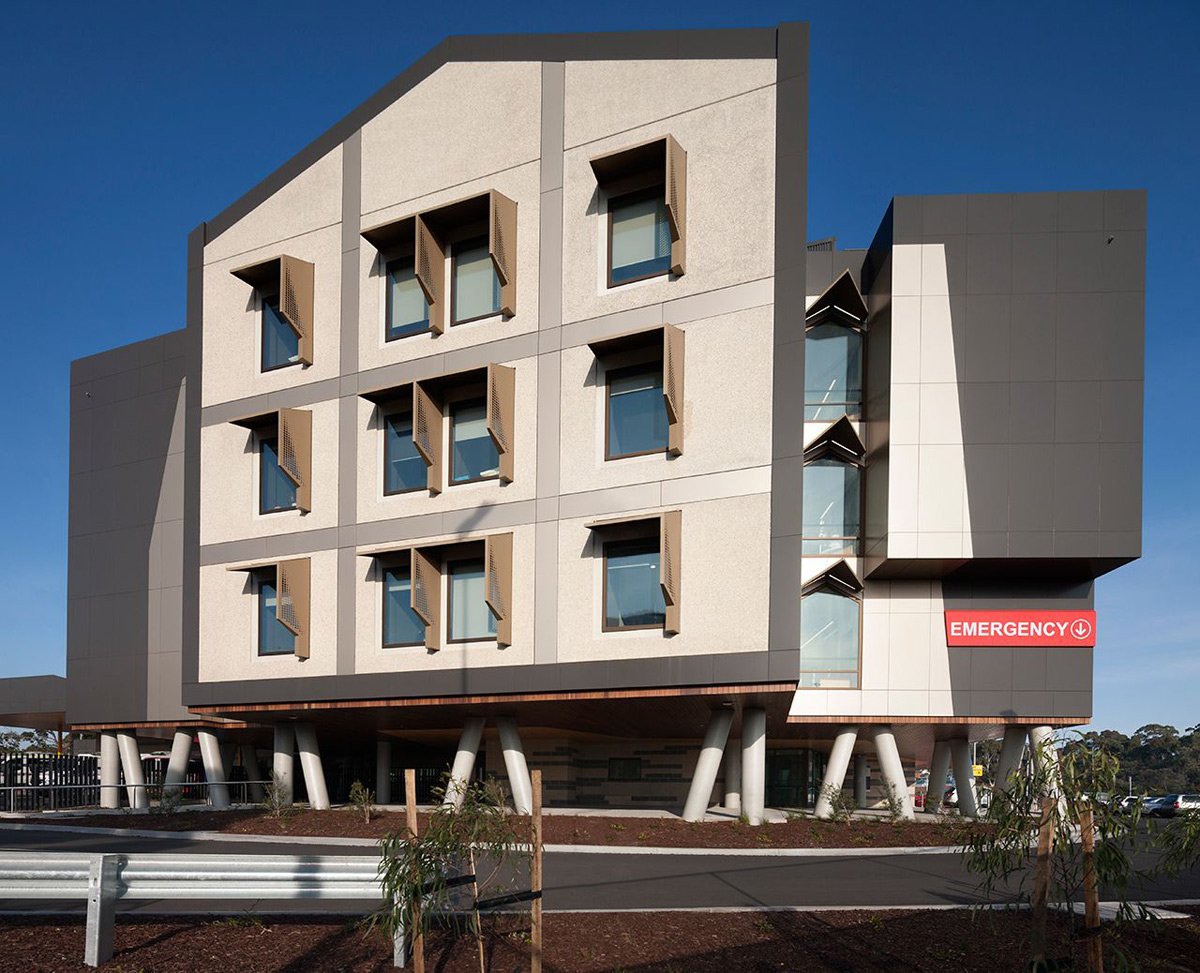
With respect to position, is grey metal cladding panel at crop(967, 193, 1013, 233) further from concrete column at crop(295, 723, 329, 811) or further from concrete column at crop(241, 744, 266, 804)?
concrete column at crop(241, 744, 266, 804)

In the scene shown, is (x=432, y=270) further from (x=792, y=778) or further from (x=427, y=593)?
(x=792, y=778)

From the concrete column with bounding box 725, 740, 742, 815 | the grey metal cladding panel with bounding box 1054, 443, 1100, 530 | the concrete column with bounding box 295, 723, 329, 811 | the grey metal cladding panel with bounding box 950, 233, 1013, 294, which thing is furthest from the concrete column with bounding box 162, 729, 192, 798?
the grey metal cladding panel with bounding box 950, 233, 1013, 294

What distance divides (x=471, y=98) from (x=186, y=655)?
17.0 m

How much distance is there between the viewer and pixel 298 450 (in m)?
26.2

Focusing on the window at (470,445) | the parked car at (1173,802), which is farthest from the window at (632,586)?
the parked car at (1173,802)

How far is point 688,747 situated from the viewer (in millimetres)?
35406

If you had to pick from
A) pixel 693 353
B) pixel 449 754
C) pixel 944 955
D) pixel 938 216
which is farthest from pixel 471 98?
pixel 449 754

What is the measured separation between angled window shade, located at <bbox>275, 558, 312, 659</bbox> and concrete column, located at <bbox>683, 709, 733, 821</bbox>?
1046 cm

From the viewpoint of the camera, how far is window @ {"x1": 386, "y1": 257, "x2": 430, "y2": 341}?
25.5m

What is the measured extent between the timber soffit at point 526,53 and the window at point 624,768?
21869mm

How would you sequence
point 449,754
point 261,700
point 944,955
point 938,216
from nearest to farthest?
point 944,955
point 261,700
point 938,216
point 449,754

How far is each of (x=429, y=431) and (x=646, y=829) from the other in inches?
414

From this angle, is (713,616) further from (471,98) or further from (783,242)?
(471,98)

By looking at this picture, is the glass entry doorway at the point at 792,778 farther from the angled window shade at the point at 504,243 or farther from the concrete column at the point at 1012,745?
the angled window shade at the point at 504,243
